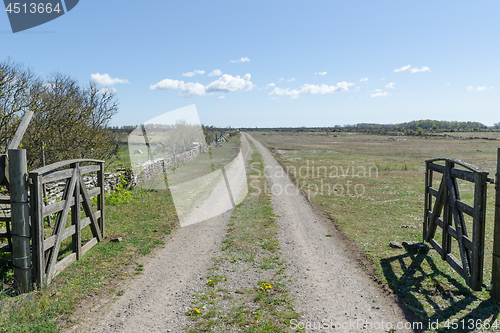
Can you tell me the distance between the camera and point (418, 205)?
1418 cm

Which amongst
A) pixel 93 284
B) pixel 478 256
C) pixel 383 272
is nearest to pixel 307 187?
pixel 383 272

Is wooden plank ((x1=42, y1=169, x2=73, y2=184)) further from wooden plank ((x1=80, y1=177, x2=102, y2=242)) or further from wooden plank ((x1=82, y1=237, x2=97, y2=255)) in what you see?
wooden plank ((x1=82, y1=237, x2=97, y2=255))

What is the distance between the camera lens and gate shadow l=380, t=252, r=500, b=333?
525 centimetres

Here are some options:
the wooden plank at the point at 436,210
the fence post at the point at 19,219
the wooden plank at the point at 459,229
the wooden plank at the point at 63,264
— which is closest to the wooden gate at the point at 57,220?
the wooden plank at the point at 63,264

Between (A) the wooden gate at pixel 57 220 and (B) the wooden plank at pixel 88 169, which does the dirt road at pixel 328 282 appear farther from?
(B) the wooden plank at pixel 88 169

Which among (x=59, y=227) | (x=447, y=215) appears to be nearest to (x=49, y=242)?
(x=59, y=227)

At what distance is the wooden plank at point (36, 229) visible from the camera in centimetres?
582

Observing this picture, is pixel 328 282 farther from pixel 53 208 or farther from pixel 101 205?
pixel 101 205

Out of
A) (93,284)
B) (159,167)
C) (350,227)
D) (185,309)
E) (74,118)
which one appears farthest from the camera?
(159,167)

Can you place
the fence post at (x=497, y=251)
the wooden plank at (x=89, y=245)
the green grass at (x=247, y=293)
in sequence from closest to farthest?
the green grass at (x=247, y=293) → the fence post at (x=497, y=251) → the wooden plank at (x=89, y=245)

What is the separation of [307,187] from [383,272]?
39.5 feet

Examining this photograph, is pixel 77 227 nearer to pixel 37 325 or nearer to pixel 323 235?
pixel 37 325

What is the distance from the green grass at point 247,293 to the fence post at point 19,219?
330cm

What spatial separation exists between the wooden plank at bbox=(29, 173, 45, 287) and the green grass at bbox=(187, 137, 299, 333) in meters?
3.11
